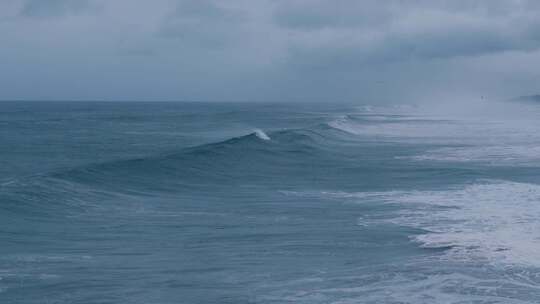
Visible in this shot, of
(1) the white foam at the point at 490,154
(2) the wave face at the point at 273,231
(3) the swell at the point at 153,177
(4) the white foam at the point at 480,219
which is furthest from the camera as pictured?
(1) the white foam at the point at 490,154

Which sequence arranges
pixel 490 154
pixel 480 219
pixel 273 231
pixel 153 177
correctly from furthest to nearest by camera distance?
pixel 490 154 < pixel 153 177 < pixel 480 219 < pixel 273 231

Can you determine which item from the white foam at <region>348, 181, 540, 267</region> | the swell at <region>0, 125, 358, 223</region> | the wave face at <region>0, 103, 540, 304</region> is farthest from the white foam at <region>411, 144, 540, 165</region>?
the white foam at <region>348, 181, 540, 267</region>

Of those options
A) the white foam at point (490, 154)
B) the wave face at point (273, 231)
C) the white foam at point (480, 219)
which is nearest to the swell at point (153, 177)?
the wave face at point (273, 231)

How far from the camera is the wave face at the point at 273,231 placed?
12.1 metres

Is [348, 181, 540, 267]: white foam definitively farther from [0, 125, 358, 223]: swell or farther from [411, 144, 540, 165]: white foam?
[411, 144, 540, 165]: white foam

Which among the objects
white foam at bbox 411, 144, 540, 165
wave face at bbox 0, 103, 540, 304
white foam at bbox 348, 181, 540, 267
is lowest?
wave face at bbox 0, 103, 540, 304

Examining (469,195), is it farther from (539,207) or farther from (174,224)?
(174,224)

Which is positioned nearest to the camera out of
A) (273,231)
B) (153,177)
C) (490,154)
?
(273,231)

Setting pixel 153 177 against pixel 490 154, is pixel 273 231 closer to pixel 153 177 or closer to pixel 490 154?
pixel 153 177

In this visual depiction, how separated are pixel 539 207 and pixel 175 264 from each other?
32.9 ft

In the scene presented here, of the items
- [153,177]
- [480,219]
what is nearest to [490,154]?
[153,177]

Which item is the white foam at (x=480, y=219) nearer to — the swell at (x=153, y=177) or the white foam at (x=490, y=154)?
the swell at (x=153, y=177)

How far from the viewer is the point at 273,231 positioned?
1673 centimetres

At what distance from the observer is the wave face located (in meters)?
12.1
